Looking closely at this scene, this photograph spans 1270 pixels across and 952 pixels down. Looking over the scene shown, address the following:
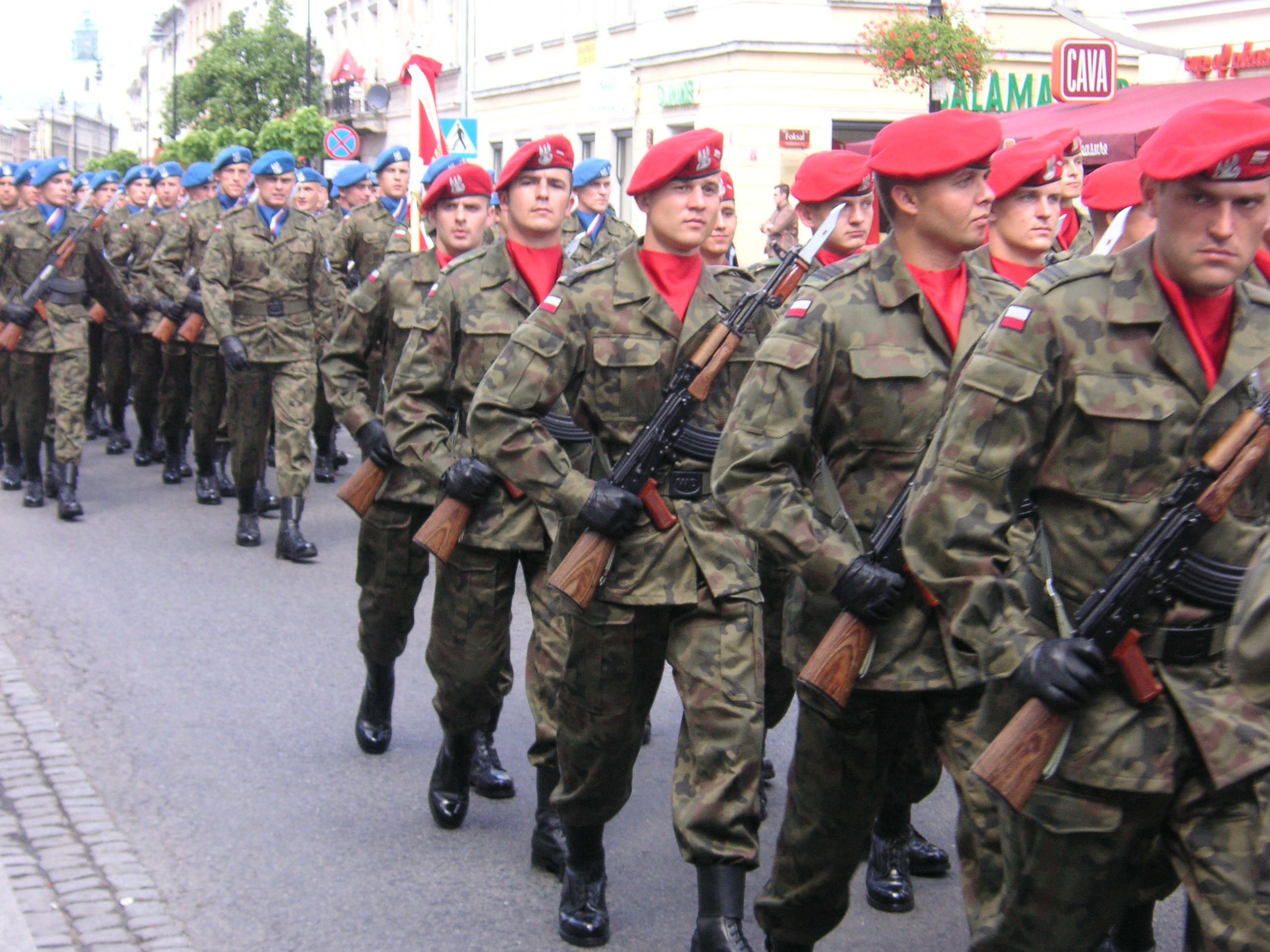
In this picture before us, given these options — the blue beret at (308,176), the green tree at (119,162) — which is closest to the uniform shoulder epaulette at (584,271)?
the blue beret at (308,176)

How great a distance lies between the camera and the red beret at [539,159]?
5.30 metres

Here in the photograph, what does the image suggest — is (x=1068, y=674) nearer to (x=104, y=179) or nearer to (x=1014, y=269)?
(x=1014, y=269)

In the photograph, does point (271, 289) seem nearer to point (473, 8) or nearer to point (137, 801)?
point (137, 801)

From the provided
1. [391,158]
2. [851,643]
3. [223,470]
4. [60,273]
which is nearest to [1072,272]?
[851,643]

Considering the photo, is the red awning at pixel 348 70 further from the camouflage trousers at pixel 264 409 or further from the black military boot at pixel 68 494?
the camouflage trousers at pixel 264 409

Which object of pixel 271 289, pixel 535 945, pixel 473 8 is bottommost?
pixel 535 945

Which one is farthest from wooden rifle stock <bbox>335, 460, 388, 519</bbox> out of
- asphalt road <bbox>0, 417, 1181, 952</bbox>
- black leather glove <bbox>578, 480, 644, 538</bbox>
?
black leather glove <bbox>578, 480, 644, 538</bbox>

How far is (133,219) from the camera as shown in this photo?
14.8m

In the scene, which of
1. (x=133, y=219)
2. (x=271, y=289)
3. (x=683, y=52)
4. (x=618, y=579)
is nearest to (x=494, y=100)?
(x=683, y=52)

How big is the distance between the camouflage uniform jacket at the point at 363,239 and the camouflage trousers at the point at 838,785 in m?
8.94

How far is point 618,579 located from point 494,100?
35768 millimetres

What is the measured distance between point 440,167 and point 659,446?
3223 millimetres

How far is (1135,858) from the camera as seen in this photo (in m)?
2.90

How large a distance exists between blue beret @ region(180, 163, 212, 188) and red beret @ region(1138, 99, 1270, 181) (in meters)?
12.5
